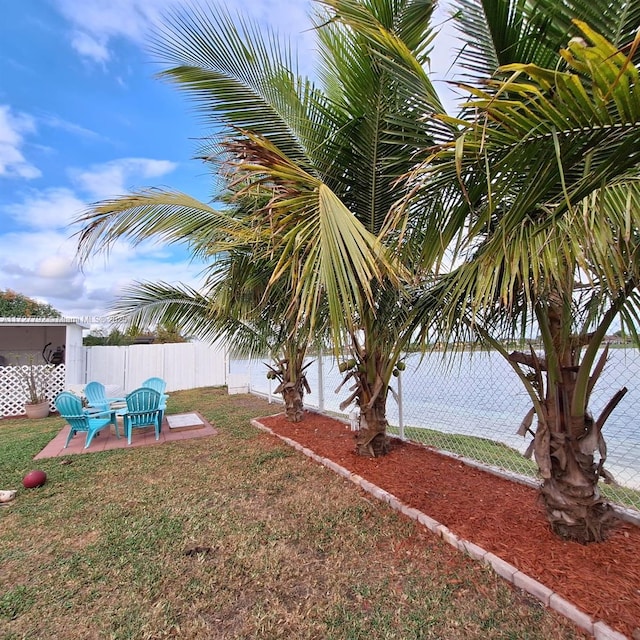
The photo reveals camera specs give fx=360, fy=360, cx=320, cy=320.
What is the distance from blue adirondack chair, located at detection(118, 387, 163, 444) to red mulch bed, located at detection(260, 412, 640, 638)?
145 inches

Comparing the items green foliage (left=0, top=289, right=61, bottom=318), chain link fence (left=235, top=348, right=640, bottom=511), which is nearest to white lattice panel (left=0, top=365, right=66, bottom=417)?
chain link fence (left=235, top=348, right=640, bottom=511)

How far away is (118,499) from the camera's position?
4.43m

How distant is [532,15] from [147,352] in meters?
15.6

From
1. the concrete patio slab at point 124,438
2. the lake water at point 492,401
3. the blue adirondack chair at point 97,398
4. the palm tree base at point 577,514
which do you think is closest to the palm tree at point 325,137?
the lake water at point 492,401

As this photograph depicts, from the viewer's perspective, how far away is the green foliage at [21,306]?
2472 cm

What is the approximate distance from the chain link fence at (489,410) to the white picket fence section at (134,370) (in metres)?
6.27

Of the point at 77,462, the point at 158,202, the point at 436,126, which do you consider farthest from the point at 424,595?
the point at 77,462

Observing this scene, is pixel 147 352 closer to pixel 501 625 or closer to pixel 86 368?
pixel 86 368

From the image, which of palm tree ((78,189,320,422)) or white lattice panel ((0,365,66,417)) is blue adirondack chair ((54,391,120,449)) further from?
white lattice panel ((0,365,66,417))

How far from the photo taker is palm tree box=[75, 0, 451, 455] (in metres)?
1.99

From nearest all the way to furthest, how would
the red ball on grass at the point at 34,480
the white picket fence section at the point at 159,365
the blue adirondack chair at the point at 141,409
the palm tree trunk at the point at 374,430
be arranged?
the red ball on grass at the point at 34,480
the palm tree trunk at the point at 374,430
the blue adirondack chair at the point at 141,409
the white picket fence section at the point at 159,365

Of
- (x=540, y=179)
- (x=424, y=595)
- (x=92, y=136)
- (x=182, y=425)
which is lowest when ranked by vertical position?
(x=182, y=425)

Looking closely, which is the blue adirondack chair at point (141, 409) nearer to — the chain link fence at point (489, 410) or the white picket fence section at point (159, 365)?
the chain link fence at point (489, 410)

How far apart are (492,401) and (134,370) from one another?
A: 1365cm
